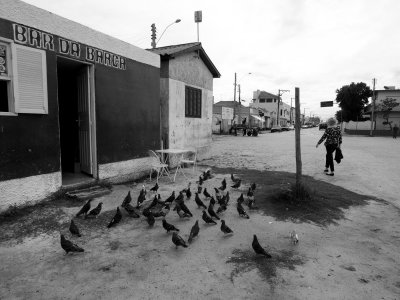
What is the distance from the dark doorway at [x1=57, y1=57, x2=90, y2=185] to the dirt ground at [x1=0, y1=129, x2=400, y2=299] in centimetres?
180

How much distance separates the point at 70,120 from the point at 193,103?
4.98m

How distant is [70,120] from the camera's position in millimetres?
7305

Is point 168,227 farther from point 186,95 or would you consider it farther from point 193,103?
point 193,103

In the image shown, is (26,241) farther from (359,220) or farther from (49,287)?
(359,220)

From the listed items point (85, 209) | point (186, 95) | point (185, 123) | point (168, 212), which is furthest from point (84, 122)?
point (186, 95)

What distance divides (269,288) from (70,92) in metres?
6.62

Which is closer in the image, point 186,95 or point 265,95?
point 186,95

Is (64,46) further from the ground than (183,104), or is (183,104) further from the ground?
(64,46)

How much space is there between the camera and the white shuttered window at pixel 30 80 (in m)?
4.82

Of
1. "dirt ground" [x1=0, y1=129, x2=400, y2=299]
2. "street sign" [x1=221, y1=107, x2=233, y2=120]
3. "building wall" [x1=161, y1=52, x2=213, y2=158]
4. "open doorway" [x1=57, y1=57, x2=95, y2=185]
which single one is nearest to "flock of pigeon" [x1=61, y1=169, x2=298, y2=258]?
"dirt ground" [x1=0, y1=129, x2=400, y2=299]

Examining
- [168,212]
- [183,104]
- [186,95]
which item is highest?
[186,95]

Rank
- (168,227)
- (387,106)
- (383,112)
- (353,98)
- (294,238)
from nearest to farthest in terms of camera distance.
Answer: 1. (294,238)
2. (168,227)
3. (387,106)
4. (383,112)
5. (353,98)

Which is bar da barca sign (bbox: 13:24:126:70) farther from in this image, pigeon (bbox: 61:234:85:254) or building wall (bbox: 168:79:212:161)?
pigeon (bbox: 61:234:85:254)

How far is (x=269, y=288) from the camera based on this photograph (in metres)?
2.98
